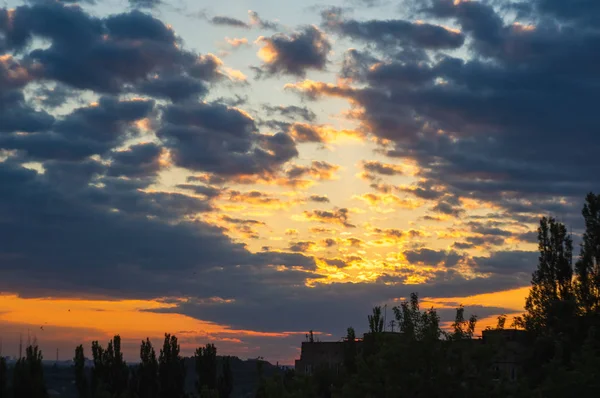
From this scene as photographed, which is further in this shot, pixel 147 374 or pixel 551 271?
pixel 147 374

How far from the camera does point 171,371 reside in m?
117

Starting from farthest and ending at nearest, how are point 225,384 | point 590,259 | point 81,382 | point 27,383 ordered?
point 225,384, point 81,382, point 27,383, point 590,259

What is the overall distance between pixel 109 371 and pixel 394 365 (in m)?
93.7

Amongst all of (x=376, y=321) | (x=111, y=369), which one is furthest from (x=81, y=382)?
(x=376, y=321)

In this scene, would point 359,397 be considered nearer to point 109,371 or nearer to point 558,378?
point 558,378

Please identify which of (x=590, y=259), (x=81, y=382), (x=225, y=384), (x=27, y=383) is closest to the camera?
(x=590, y=259)

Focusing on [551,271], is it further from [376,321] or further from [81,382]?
[81,382]

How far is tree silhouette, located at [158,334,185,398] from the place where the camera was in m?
113

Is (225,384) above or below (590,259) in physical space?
below

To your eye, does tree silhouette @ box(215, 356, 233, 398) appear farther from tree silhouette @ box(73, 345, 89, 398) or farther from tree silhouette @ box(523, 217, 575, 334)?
tree silhouette @ box(523, 217, 575, 334)

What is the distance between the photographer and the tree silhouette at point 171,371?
113m

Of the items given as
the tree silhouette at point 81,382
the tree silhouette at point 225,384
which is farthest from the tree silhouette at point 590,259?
the tree silhouette at point 81,382

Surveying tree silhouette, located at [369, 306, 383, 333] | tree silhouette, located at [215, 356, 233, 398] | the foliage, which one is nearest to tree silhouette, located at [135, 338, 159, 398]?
the foliage

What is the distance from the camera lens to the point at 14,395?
95438 millimetres
